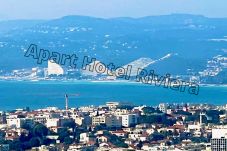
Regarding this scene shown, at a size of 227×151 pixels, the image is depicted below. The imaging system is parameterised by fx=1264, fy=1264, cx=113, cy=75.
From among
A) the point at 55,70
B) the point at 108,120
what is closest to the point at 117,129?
the point at 108,120

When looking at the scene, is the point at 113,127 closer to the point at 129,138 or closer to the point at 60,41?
the point at 129,138

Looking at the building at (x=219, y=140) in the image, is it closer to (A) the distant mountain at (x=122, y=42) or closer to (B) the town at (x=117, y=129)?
(B) the town at (x=117, y=129)

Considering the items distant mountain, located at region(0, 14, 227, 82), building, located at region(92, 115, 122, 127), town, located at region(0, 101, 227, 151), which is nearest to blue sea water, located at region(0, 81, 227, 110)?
distant mountain, located at region(0, 14, 227, 82)

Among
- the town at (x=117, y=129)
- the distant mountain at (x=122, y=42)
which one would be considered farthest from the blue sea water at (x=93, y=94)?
the town at (x=117, y=129)

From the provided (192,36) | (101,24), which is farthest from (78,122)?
(101,24)

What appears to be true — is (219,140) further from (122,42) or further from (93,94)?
(122,42)

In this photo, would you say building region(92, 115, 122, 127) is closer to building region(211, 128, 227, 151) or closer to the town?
the town
